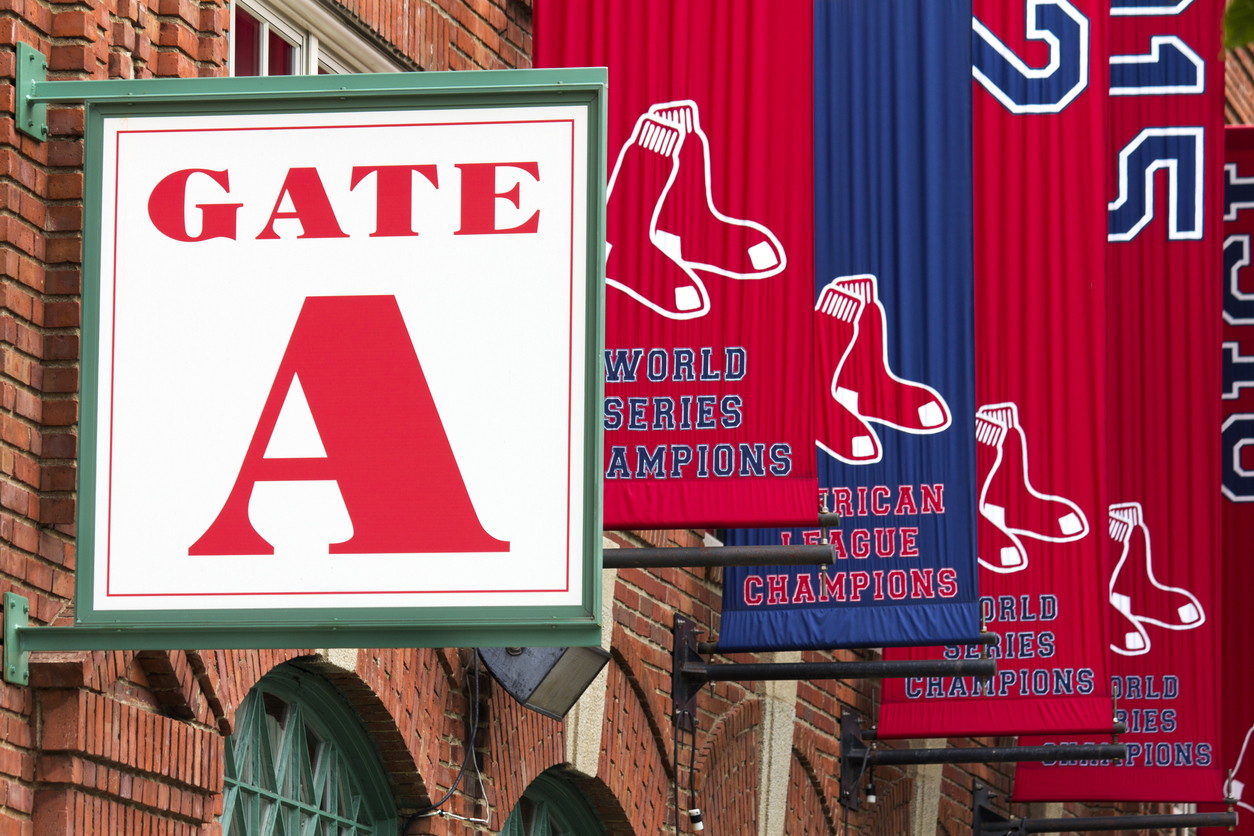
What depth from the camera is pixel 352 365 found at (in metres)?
4.79

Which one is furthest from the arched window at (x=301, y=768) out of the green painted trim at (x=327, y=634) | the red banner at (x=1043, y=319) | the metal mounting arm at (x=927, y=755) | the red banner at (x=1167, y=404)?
the red banner at (x=1167, y=404)

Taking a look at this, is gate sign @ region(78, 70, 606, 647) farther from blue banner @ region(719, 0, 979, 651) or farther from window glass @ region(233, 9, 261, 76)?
blue banner @ region(719, 0, 979, 651)

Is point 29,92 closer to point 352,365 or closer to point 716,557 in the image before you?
point 352,365

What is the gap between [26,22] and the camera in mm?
5555

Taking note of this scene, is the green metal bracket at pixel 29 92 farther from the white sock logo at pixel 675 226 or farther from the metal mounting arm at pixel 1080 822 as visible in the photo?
the metal mounting arm at pixel 1080 822

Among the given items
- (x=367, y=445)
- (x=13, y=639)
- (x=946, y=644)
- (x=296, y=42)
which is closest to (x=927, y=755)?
(x=946, y=644)

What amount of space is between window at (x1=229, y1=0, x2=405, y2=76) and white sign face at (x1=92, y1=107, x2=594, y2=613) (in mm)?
2073

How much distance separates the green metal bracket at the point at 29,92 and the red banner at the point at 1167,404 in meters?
7.23

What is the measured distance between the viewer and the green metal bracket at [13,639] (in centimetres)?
516

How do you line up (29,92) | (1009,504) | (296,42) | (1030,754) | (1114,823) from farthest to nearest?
(1114,823) → (1030,754) → (1009,504) → (296,42) → (29,92)

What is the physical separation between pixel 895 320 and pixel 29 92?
373 cm

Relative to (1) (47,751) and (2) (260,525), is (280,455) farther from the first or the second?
(1) (47,751)

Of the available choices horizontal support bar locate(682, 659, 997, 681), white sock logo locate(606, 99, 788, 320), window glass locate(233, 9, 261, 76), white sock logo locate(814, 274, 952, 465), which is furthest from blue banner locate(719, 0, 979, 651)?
window glass locate(233, 9, 261, 76)

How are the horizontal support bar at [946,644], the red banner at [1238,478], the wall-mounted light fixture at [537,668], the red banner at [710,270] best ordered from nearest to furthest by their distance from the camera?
the red banner at [710,270] < the wall-mounted light fixture at [537,668] < the horizontal support bar at [946,644] < the red banner at [1238,478]
